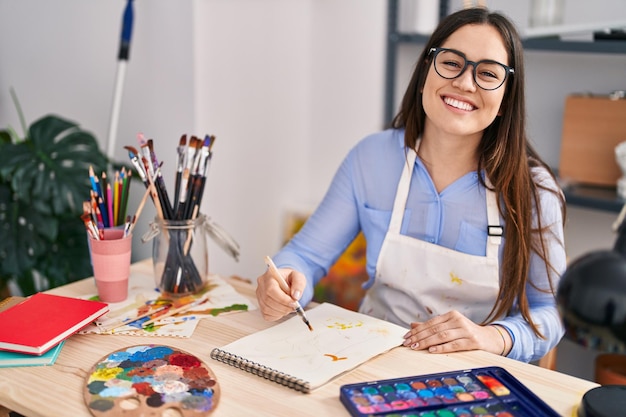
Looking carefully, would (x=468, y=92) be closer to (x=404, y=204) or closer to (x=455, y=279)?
(x=404, y=204)

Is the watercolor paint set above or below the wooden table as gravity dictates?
above

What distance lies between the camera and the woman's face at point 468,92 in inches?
57.9

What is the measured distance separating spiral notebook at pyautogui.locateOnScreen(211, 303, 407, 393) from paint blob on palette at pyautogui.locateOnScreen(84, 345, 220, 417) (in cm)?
7

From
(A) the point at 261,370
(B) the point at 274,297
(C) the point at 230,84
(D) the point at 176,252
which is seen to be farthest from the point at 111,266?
(C) the point at 230,84

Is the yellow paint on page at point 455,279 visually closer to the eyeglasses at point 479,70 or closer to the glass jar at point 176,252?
the eyeglasses at point 479,70

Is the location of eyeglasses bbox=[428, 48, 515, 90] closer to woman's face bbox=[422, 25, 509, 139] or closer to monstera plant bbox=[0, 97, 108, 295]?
woman's face bbox=[422, 25, 509, 139]

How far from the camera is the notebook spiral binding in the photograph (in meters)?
1.09

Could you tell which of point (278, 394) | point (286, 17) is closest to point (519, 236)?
point (278, 394)

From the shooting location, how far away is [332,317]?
4.47ft

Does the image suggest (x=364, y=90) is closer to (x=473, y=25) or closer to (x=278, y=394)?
(x=473, y=25)

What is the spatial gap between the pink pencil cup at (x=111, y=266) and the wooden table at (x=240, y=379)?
16cm

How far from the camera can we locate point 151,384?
1.08m

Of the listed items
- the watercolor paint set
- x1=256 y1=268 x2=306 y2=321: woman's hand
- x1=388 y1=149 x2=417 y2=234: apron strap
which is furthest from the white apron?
the watercolor paint set

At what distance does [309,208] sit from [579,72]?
1155 mm
